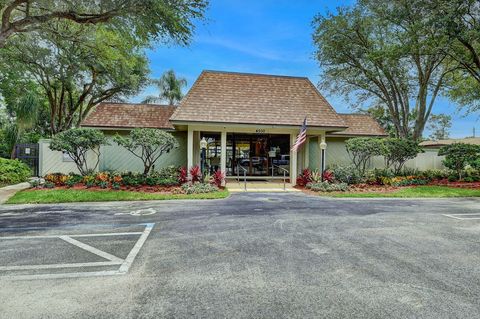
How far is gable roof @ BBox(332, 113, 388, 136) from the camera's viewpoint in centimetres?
1792

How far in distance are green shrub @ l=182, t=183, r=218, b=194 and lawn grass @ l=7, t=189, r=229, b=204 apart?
44 centimetres

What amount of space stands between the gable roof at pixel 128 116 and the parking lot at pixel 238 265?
8.20 metres

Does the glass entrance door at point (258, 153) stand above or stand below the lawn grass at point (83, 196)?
above

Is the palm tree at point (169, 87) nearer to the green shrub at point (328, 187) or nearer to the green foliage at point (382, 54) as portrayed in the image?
the green foliage at point (382, 54)

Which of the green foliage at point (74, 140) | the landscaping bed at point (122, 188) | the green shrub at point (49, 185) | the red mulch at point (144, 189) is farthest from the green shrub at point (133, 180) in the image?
the green shrub at point (49, 185)

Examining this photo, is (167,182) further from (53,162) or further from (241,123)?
(53,162)

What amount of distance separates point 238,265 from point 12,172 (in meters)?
15.0

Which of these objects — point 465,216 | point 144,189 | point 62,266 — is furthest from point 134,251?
point 465,216

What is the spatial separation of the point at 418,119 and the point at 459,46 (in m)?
5.75

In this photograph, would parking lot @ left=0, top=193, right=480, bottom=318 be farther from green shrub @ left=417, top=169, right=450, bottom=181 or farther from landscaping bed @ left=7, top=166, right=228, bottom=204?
green shrub @ left=417, top=169, right=450, bottom=181

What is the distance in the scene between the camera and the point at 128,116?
637 inches

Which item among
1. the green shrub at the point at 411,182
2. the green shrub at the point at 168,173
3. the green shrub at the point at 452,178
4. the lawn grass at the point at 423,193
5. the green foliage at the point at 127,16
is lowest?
the lawn grass at the point at 423,193

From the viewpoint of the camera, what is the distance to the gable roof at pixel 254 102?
13.3m

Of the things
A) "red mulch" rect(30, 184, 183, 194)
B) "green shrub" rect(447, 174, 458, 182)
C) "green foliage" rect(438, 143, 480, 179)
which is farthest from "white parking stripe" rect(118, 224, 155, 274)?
"green shrub" rect(447, 174, 458, 182)
